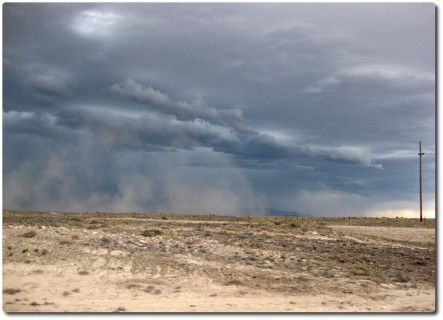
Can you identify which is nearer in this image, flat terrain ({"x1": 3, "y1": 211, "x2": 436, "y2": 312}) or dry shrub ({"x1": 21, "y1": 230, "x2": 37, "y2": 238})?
flat terrain ({"x1": 3, "y1": 211, "x2": 436, "y2": 312})

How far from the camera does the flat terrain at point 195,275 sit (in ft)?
55.6

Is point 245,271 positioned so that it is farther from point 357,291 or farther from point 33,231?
point 33,231

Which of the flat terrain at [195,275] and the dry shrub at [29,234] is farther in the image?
the dry shrub at [29,234]

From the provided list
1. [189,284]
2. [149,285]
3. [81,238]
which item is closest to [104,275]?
[149,285]

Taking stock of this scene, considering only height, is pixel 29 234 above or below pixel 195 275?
above

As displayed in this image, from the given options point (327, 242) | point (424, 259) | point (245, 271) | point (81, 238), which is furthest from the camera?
point (327, 242)

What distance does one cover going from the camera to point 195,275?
816 inches

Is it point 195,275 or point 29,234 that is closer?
point 195,275

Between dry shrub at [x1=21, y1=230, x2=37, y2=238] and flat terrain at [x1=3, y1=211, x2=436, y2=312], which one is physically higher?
dry shrub at [x1=21, y1=230, x2=37, y2=238]

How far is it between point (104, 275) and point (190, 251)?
5783 mm

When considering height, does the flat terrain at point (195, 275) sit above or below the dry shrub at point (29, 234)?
below

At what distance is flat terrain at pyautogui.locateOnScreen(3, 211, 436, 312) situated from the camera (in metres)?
17.0

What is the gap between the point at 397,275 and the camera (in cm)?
2278

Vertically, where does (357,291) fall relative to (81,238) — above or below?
below
